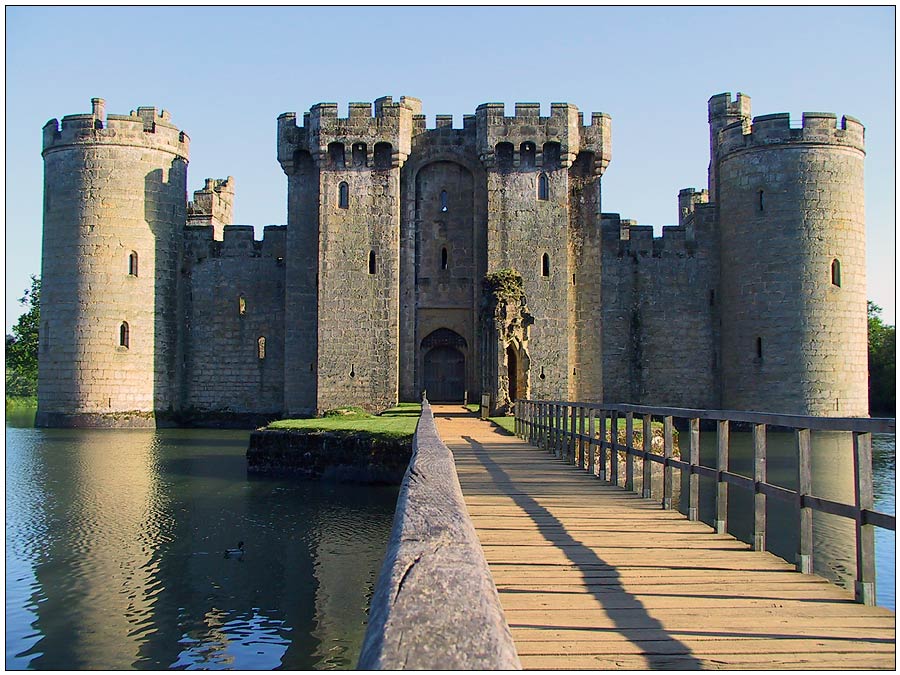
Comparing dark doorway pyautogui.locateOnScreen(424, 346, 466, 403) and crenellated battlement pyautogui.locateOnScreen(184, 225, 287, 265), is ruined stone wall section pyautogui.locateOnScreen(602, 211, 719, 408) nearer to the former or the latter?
dark doorway pyautogui.locateOnScreen(424, 346, 466, 403)

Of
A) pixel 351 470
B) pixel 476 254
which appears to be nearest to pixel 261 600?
pixel 351 470

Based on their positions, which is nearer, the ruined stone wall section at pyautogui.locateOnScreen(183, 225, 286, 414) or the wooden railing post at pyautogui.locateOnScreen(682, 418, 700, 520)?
the wooden railing post at pyautogui.locateOnScreen(682, 418, 700, 520)

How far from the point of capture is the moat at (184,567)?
932 cm

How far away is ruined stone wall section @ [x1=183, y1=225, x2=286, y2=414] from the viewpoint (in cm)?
3638

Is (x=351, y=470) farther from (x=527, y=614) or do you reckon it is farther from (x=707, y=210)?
(x=707, y=210)

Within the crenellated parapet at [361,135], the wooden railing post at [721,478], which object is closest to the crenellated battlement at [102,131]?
the crenellated parapet at [361,135]

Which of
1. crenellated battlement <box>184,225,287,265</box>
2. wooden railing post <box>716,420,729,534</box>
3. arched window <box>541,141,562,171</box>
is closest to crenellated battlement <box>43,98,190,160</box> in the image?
crenellated battlement <box>184,225,287,265</box>

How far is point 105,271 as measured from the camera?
33562mm

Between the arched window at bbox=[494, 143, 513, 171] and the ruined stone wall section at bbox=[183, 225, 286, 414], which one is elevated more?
the arched window at bbox=[494, 143, 513, 171]

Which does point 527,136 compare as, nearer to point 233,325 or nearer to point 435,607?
point 233,325

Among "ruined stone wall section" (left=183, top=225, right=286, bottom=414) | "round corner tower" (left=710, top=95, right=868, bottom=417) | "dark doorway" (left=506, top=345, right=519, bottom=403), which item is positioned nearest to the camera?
"dark doorway" (left=506, top=345, right=519, bottom=403)

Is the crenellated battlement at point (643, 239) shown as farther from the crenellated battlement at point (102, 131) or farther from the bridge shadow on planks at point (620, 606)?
the bridge shadow on planks at point (620, 606)

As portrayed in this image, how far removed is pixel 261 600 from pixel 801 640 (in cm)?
767

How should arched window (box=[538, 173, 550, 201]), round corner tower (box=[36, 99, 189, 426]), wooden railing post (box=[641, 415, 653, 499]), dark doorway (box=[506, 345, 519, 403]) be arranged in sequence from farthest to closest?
arched window (box=[538, 173, 550, 201]) → round corner tower (box=[36, 99, 189, 426]) → dark doorway (box=[506, 345, 519, 403]) → wooden railing post (box=[641, 415, 653, 499])
